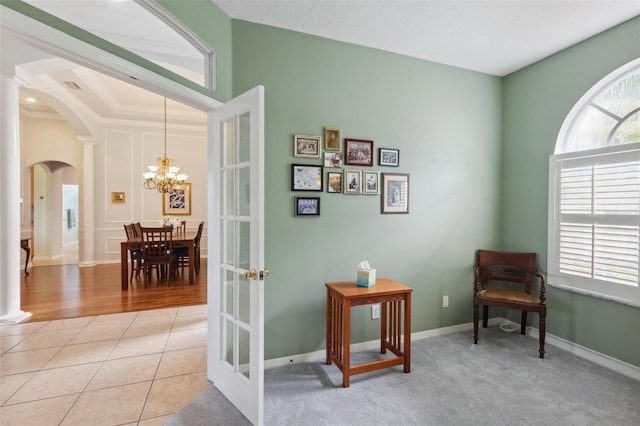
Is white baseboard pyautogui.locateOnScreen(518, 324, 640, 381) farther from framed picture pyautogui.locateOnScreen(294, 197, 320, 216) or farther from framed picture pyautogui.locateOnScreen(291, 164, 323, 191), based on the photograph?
framed picture pyautogui.locateOnScreen(291, 164, 323, 191)

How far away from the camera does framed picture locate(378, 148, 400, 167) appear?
2898 mm

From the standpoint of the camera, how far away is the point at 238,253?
2082mm

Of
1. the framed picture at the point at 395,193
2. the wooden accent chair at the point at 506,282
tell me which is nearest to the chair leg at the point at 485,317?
the wooden accent chair at the point at 506,282

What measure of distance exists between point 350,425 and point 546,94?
11.7 ft

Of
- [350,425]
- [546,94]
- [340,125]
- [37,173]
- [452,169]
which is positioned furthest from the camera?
[37,173]

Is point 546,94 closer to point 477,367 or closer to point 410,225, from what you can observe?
point 410,225

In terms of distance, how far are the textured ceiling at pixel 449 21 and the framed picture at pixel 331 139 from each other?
0.85 metres

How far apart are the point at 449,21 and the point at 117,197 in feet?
23.7

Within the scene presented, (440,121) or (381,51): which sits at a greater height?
(381,51)

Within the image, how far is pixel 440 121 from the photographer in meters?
3.16

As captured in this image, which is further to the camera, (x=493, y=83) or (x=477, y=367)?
(x=493, y=83)

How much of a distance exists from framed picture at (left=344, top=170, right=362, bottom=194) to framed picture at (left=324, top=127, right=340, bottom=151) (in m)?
0.26

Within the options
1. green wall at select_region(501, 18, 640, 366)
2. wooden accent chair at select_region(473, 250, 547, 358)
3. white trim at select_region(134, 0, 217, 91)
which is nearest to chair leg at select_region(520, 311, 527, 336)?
wooden accent chair at select_region(473, 250, 547, 358)

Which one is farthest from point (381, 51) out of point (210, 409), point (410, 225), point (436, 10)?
point (210, 409)
